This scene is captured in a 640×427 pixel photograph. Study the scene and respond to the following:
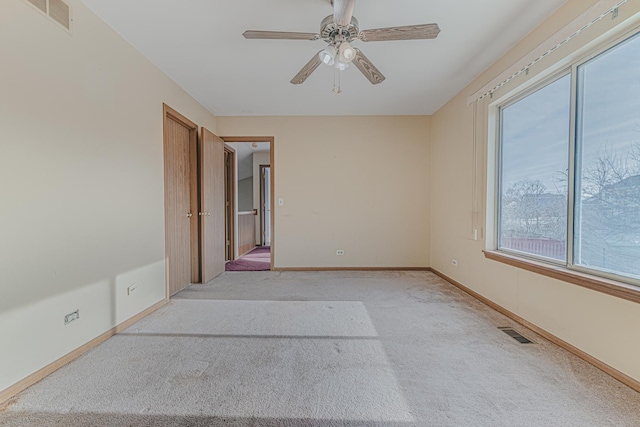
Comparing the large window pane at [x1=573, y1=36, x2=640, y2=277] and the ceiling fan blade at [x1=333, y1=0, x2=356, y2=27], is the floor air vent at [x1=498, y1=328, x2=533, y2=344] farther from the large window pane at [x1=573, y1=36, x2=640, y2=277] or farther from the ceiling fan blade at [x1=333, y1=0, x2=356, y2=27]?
the ceiling fan blade at [x1=333, y1=0, x2=356, y2=27]

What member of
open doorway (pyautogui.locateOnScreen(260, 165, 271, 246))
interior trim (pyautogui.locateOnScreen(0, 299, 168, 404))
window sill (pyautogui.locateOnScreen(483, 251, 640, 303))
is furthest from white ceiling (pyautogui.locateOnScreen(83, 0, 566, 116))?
open doorway (pyautogui.locateOnScreen(260, 165, 271, 246))

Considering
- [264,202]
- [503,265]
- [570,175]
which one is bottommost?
[503,265]

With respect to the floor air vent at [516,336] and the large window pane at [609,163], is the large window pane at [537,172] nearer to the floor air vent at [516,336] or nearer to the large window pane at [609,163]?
the large window pane at [609,163]

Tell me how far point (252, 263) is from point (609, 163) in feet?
15.4

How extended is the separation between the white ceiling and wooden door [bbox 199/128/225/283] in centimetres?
66

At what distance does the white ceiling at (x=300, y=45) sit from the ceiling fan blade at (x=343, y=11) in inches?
12.5

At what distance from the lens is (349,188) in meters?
4.36

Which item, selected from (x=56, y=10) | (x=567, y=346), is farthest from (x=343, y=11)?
(x=567, y=346)

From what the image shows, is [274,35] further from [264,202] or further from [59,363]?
[264,202]

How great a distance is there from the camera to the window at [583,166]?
164cm

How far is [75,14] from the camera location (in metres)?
1.87

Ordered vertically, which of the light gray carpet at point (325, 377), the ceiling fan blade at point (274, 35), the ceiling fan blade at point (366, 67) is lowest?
the light gray carpet at point (325, 377)

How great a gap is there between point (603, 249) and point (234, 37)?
10.4 ft

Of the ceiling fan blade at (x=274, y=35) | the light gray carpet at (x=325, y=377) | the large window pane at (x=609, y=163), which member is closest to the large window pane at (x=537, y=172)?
the large window pane at (x=609, y=163)
